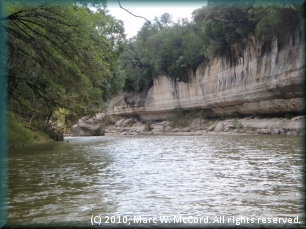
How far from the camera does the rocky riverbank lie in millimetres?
26484

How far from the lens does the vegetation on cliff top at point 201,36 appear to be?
25266 mm

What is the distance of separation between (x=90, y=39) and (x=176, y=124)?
38.4m

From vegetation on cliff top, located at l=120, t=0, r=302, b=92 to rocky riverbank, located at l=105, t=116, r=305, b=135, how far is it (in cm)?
588

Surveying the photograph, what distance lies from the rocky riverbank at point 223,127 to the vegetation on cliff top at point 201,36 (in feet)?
19.3

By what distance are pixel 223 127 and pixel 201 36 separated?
44.1ft

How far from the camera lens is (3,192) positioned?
18.2ft

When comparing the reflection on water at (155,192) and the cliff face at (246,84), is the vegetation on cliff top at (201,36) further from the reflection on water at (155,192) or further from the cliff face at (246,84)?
the reflection on water at (155,192)

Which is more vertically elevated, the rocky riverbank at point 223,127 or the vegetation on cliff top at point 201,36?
the vegetation on cliff top at point 201,36

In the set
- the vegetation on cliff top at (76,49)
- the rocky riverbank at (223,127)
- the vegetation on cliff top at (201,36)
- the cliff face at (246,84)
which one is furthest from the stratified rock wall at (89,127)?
the vegetation on cliff top at (76,49)

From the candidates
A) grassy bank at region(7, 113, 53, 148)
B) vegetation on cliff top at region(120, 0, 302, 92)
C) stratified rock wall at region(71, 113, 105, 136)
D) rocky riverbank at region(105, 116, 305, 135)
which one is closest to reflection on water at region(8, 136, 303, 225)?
vegetation on cliff top at region(120, 0, 302, 92)

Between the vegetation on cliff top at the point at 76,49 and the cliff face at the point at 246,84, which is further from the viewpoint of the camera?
the cliff face at the point at 246,84

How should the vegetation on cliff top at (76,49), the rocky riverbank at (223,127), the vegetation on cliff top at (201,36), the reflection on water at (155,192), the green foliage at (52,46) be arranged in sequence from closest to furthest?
the reflection on water at (155,192)
the green foliage at (52,46)
the vegetation on cliff top at (76,49)
the vegetation on cliff top at (201,36)
the rocky riverbank at (223,127)

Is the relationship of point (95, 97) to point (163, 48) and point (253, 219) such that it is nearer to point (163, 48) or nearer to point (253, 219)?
point (253, 219)

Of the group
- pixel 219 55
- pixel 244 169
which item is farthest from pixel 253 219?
pixel 219 55
